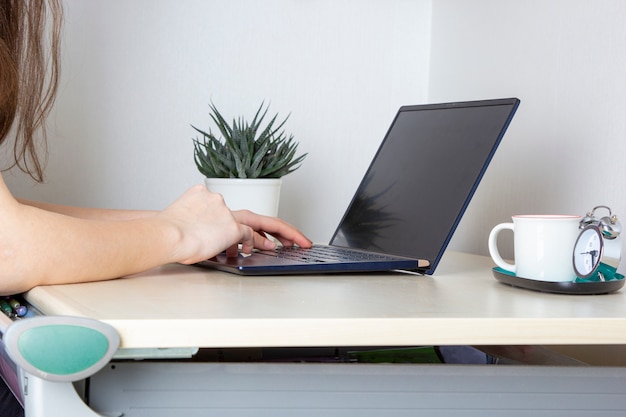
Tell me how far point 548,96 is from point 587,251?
575 millimetres

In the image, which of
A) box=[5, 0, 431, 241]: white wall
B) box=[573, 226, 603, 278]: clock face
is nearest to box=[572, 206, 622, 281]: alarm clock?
box=[573, 226, 603, 278]: clock face

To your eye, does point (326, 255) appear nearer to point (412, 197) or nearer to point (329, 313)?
point (412, 197)

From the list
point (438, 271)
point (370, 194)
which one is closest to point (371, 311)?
point (438, 271)

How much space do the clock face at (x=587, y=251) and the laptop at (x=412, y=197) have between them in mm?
205

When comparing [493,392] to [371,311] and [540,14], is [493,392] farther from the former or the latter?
[540,14]

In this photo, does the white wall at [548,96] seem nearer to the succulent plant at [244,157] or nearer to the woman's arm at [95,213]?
the succulent plant at [244,157]

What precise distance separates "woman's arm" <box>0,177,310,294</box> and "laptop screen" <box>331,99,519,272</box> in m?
0.25

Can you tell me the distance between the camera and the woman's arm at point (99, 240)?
0.75 meters

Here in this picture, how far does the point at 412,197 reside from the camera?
1.15 m

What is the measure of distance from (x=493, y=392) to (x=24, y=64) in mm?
876

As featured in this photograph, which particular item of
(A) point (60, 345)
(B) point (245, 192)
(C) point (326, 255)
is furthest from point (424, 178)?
(A) point (60, 345)

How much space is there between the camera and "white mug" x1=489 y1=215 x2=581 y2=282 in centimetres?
84

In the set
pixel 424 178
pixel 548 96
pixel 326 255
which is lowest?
pixel 326 255

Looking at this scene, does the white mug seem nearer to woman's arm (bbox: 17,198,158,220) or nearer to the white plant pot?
woman's arm (bbox: 17,198,158,220)
